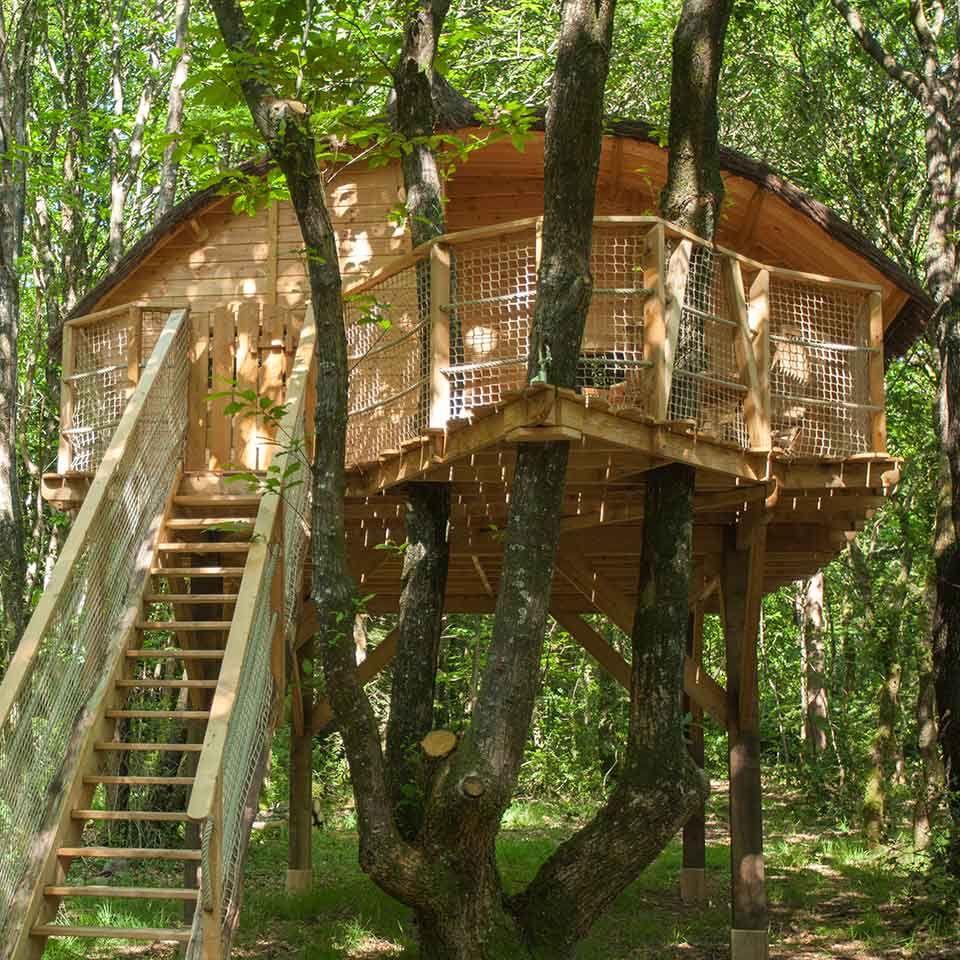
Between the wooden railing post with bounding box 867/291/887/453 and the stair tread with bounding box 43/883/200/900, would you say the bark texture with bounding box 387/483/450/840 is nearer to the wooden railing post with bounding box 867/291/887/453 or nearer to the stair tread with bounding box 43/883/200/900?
the stair tread with bounding box 43/883/200/900

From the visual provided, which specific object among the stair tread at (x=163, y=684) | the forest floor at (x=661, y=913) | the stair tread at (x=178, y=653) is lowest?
the forest floor at (x=661, y=913)

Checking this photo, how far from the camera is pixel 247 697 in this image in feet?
22.2

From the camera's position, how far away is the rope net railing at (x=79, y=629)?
6520mm

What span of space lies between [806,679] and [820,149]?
9016mm

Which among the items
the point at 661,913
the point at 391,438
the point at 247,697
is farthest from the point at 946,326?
the point at 247,697

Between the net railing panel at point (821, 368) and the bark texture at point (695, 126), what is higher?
the bark texture at point (695, 126)

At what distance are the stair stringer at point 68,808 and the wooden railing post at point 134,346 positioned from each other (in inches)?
85.5

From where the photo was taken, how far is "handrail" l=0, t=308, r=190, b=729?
21.1 feet

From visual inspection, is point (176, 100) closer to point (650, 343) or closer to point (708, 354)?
point (708, 354)

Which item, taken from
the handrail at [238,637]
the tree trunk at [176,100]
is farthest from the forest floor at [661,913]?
the tree trunk at [176,100]

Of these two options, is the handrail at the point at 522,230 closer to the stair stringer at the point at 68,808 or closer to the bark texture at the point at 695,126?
the bark texture at the point at 695,126

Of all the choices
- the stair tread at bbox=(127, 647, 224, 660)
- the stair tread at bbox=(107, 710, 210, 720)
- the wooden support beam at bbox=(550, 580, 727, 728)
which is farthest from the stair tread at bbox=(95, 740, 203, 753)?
the wooden support beam at bbox=(550, 580, 727, 728)

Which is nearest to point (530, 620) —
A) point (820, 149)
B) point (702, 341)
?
point (702, 341)

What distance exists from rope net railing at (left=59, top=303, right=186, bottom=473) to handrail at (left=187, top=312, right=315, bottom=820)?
170 cm
